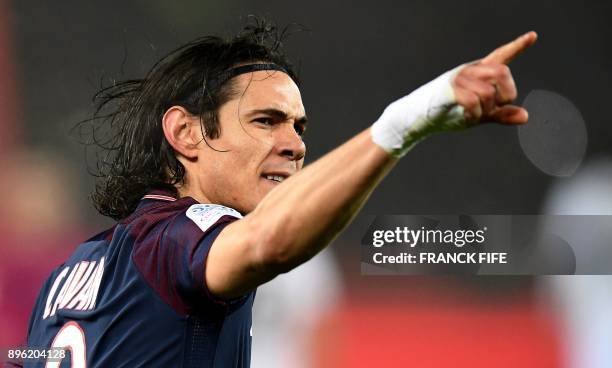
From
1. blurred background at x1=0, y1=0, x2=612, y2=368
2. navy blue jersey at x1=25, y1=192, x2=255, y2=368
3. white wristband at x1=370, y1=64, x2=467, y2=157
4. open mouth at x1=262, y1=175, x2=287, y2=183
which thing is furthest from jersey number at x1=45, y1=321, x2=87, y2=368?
blurred background at x1=0, y1=0, x2=612, y2=368

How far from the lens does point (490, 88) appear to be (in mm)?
926

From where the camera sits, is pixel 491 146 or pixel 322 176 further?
pixel 491 146

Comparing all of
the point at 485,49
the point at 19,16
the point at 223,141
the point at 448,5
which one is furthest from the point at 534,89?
the point at 19,16

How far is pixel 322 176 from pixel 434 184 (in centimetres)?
163

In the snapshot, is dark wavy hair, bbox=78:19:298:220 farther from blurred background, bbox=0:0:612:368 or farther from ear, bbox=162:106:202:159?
blurred background, bbox=0:0:612:368

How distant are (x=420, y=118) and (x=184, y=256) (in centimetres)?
37

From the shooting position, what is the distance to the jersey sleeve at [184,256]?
1114mm

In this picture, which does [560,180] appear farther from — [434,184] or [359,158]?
[359,158]

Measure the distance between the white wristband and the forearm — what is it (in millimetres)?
17

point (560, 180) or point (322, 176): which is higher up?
point (560, 180)

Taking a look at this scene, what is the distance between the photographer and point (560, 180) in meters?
2.55

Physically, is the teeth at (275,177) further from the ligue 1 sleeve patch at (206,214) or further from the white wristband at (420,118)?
the white wristband at (420,118)

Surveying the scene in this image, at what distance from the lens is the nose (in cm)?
147

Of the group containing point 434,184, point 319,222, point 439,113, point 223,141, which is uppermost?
point 434,184
